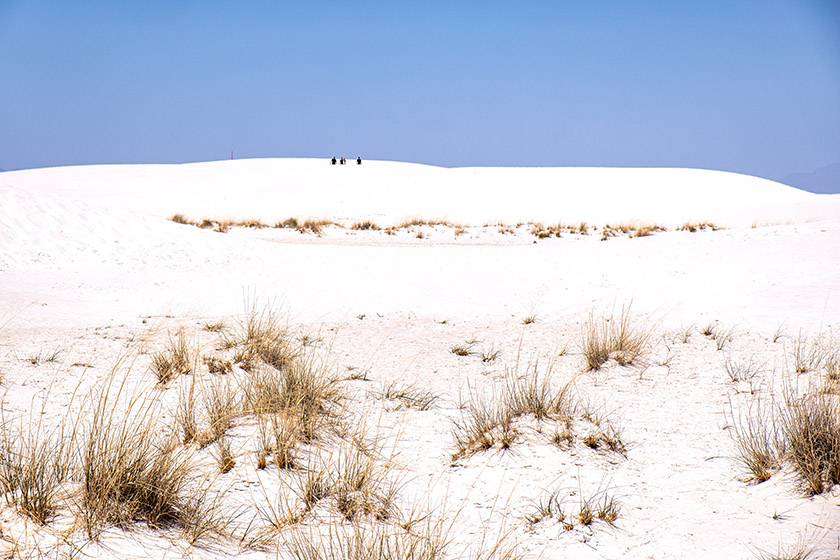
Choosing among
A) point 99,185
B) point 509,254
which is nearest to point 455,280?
point 509,254

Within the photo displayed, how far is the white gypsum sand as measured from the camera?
3361 millimetres

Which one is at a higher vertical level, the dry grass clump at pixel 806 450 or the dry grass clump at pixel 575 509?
the dry grass clump at pixel 806 450

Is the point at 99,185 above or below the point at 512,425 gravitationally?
above

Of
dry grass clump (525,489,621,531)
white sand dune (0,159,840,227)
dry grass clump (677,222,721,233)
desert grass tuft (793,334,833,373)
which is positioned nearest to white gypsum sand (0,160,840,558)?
dry grass clump (525,489,621,531)

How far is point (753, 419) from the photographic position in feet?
16.4

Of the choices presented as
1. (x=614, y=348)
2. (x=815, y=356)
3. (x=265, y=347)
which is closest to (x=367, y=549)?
(x=265, y=347)

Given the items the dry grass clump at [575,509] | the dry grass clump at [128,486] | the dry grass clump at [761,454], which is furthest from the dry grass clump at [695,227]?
the dry grass clump at [128,486]

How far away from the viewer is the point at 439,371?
22.6 feet

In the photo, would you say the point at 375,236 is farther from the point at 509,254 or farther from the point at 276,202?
the point at 276,202

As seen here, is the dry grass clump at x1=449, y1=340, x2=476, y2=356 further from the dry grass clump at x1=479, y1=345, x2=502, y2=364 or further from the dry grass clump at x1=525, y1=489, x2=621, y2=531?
the dry grass clump at x1=525, y1=489, x2=621, y2=531

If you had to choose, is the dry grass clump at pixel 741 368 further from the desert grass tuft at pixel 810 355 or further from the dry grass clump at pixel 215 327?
the dry grass clump at pixel 215 327

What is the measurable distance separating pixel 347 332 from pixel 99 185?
4564 centimetres

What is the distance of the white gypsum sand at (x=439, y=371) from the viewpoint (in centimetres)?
336

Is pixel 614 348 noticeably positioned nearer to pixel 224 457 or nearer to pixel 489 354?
pixel 489 354
